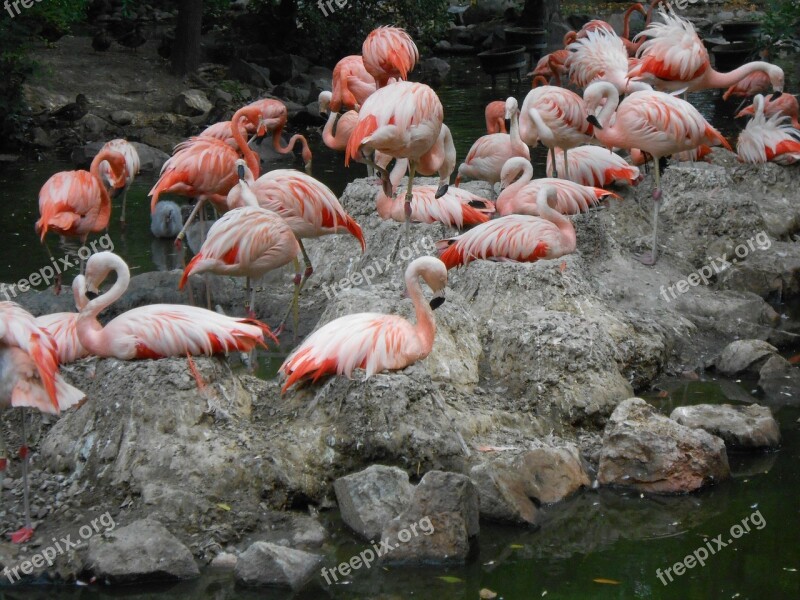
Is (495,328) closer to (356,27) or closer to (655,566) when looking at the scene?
(655,566)

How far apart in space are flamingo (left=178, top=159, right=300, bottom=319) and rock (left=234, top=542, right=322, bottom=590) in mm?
2091

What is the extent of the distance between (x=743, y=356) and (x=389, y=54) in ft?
11.2

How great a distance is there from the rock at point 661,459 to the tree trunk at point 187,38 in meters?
12.0

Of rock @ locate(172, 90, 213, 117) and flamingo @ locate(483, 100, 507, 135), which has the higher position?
flamingo @ locate(483, 100, 507, 135)

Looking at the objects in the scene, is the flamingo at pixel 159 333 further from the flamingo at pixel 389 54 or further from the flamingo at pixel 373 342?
the flamingo at pixel 389 54

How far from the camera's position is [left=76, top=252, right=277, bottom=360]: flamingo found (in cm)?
488

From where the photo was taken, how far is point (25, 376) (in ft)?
14.2

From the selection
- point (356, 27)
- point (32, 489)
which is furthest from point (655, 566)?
point (356, 27)

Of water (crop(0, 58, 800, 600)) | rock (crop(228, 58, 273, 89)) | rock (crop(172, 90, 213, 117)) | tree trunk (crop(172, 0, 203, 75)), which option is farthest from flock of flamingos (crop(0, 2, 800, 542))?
rock (crop(228, 58, 273, 89))

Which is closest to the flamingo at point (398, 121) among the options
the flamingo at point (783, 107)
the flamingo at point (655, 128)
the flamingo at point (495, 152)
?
the flamingo at point (655, 128)

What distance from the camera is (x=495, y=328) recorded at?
5910 mm

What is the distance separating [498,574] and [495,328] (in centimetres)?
A: 186

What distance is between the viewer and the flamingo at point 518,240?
251 inches

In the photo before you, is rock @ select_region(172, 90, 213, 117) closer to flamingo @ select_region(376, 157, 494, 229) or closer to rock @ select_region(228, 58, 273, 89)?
rock @ select_region(228, 58, 273, 89)
